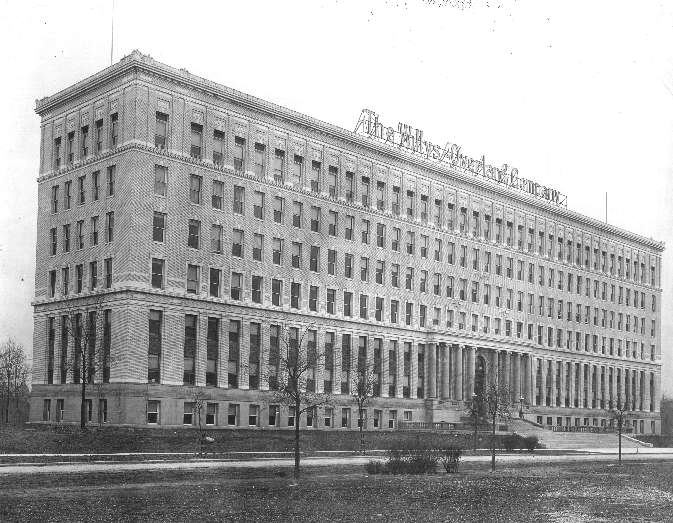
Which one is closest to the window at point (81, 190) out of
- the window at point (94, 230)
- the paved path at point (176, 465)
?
the window at point (94, 230)

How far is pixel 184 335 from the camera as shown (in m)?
69.1

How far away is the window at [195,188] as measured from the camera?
7038 cm

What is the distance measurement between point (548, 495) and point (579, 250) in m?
90.9

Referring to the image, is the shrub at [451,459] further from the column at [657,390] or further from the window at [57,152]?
the column at [657,390]

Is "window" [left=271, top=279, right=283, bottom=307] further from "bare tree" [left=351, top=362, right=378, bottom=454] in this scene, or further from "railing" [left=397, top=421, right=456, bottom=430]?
"railing" [left=397, top=421, right=456, bottom=430]

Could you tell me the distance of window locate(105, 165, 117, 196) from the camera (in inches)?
2699

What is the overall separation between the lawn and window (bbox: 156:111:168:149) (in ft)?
118

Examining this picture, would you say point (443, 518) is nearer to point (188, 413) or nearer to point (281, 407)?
point (188, 413)

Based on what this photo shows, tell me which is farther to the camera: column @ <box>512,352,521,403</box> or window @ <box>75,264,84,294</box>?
column @ <box>512,352,521,403</box>

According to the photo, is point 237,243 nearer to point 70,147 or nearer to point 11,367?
point 70,147

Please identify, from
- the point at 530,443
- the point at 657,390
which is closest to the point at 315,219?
the point at 530,443

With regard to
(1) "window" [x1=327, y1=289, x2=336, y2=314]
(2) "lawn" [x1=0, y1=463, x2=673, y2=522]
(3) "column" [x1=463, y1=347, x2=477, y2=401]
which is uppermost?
(1) "window" [x1=327, y1=289, x2=336, y2=314]

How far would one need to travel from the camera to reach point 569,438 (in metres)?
81.4

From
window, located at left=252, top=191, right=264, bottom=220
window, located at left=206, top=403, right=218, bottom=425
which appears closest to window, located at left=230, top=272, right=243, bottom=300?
window, located at left=252, top=191, right=264, bottom=220
